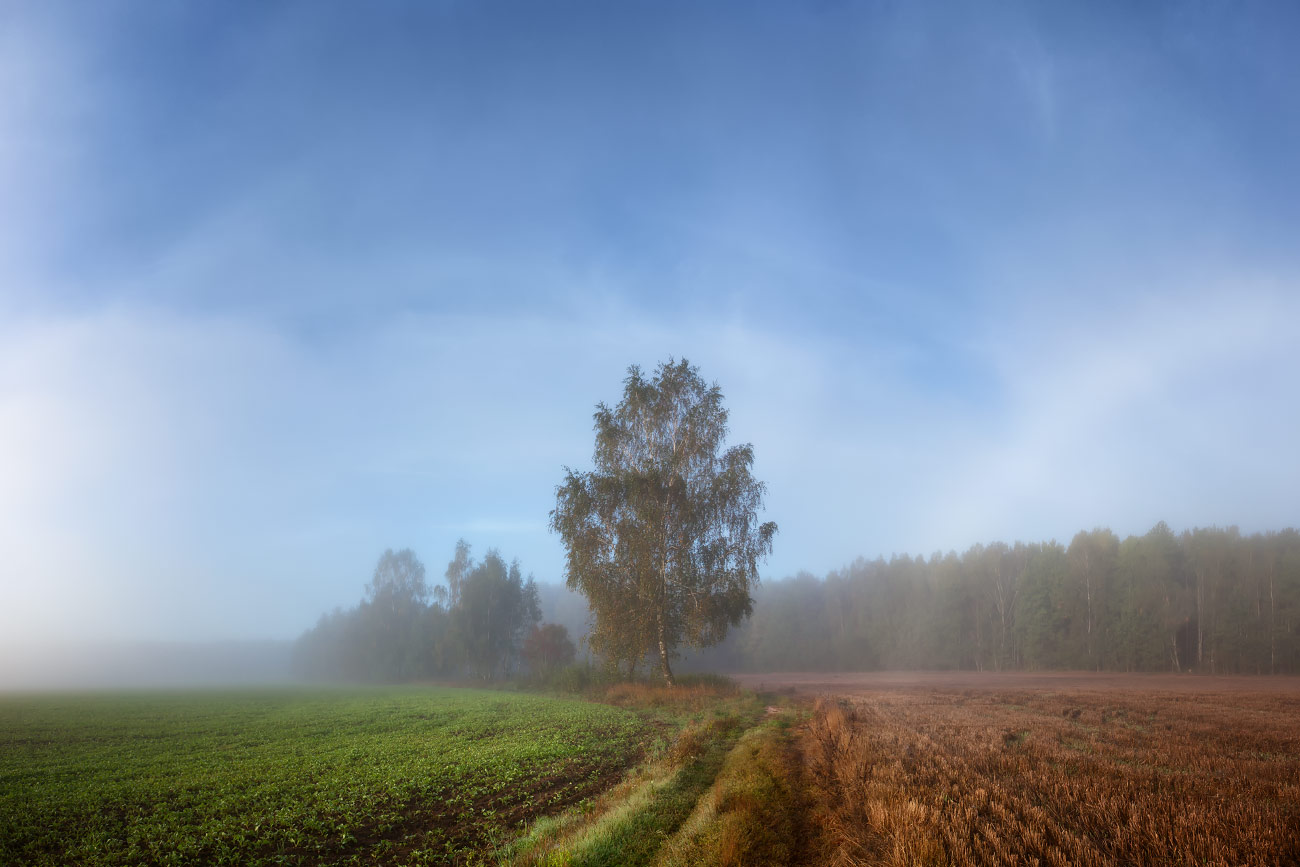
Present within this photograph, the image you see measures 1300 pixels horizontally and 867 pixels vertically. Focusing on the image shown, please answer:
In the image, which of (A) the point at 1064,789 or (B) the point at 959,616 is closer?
(A) the point at 1064,789

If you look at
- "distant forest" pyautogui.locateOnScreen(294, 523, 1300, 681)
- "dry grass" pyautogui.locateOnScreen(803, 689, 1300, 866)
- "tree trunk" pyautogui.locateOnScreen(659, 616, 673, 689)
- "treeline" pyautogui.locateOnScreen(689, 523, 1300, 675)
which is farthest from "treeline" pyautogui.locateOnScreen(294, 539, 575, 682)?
"dry grass" pyautogui.locateOnScreen(803, 689, 1300, 866)

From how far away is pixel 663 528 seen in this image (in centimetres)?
3288

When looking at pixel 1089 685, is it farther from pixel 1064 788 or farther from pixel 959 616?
pixel 959 616

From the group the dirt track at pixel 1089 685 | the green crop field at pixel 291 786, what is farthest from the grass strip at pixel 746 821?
the dirt track at pixel 1089 685

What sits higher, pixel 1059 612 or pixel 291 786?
pixel 291 786

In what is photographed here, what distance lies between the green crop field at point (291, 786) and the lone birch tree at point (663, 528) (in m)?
8.84

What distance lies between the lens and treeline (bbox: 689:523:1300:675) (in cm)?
4622

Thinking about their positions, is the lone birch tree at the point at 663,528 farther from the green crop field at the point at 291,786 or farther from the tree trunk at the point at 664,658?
the green crop field at the point at 291,786

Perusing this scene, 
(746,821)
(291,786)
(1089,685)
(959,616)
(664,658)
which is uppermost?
(746,821)

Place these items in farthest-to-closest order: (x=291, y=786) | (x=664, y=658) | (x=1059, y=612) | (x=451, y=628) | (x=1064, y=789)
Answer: (x=451, y=628) → (x=1059, y=612) → (x=664, y=658) → (x=291, y=786) → (x=1064, y=789)

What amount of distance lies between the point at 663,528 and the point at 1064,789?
82.0 feet

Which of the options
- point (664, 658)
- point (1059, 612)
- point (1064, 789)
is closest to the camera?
point (1064, 789)

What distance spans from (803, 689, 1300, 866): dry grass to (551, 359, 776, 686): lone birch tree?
15880mm

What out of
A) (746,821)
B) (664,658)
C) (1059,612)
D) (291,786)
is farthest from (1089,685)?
(291,786)
